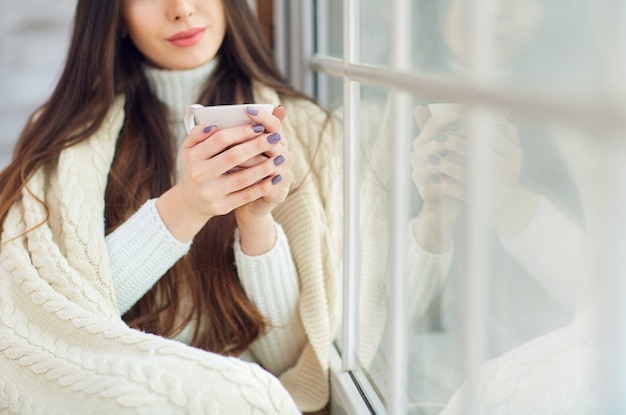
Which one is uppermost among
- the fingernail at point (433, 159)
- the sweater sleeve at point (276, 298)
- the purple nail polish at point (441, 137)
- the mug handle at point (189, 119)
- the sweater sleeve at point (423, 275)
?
the purple nail polish at point (441, 137)

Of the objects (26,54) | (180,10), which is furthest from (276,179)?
(26,54)

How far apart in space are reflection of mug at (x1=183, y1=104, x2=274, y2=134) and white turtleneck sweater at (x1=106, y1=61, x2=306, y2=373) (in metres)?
0.22

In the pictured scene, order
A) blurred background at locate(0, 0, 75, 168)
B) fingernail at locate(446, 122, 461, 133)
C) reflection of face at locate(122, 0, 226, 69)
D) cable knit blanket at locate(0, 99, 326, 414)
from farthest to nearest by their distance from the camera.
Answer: blurred background at locate(0, 0, 75, 168)
reflection of face at locate(122, 0, 226, 69)
cable knit blanket at locate(0, 99, 326, 414)
fingernail at locate(446, 122, 461, 133)

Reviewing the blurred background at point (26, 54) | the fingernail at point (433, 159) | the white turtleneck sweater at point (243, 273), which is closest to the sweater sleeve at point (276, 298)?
the white turtleneck sweater at point (243, 273)

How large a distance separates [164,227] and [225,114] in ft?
0.80

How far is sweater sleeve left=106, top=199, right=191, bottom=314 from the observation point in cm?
118

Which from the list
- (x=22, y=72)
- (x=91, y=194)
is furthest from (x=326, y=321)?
(x=22, y=72)

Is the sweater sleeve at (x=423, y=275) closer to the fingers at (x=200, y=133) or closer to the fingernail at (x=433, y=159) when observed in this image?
the fingernail at (x=433, y=159)

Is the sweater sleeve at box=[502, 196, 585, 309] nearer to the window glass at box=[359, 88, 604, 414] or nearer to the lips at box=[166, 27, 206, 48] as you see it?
the window glass at box=[359, 88, 604, 414]

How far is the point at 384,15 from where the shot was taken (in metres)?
0.96

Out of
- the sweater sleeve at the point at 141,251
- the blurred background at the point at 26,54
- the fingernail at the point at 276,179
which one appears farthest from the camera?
the blurred background at the point at 26,54

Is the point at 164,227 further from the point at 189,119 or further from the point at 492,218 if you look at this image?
the point at 492,218

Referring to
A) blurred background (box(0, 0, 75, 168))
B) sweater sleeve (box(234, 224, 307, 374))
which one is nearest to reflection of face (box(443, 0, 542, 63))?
sweater sleeve (box(234, 224, 307, 374))

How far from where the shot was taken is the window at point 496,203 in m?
0.50
